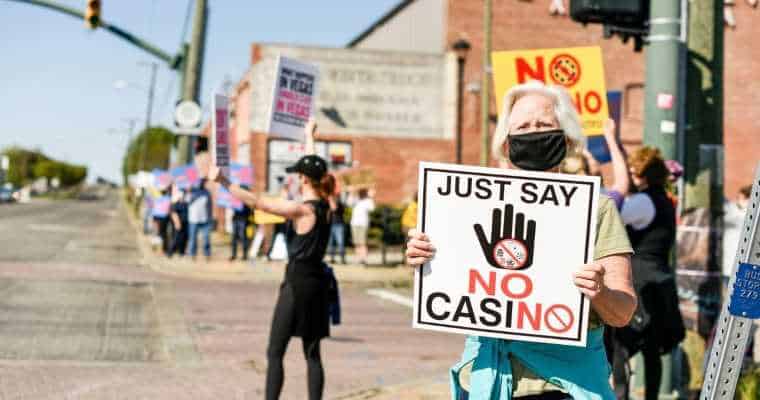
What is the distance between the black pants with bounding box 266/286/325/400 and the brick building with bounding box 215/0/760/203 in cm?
2497

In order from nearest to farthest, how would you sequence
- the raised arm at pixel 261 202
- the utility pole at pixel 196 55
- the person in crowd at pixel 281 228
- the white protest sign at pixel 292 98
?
the raised arm at pixel 261 202 < the white protest sign at pixel 292 98 < the person in crowd at pixel 281 228 < the utility pole at pixel 196 55

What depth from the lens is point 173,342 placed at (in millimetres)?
9914

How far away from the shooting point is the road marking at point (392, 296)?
1523 cm

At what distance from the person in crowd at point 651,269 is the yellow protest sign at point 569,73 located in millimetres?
956

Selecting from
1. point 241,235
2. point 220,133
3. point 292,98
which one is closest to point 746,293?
point 220,133

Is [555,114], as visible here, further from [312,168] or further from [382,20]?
[382,20]

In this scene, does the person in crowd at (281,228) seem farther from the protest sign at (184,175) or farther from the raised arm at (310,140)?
the protest sign at (184,175)

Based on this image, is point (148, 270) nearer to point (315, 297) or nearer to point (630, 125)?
point (315, 297)

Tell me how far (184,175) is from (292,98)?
14108mm

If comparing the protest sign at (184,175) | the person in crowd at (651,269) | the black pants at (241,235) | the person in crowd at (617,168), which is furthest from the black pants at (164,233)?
the person in crowd at (617,168)

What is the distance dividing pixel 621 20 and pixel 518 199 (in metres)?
4.43

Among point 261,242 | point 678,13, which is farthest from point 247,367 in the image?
point 261,242

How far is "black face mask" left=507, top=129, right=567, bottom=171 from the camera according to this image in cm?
302

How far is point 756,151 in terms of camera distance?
35.9 metres
